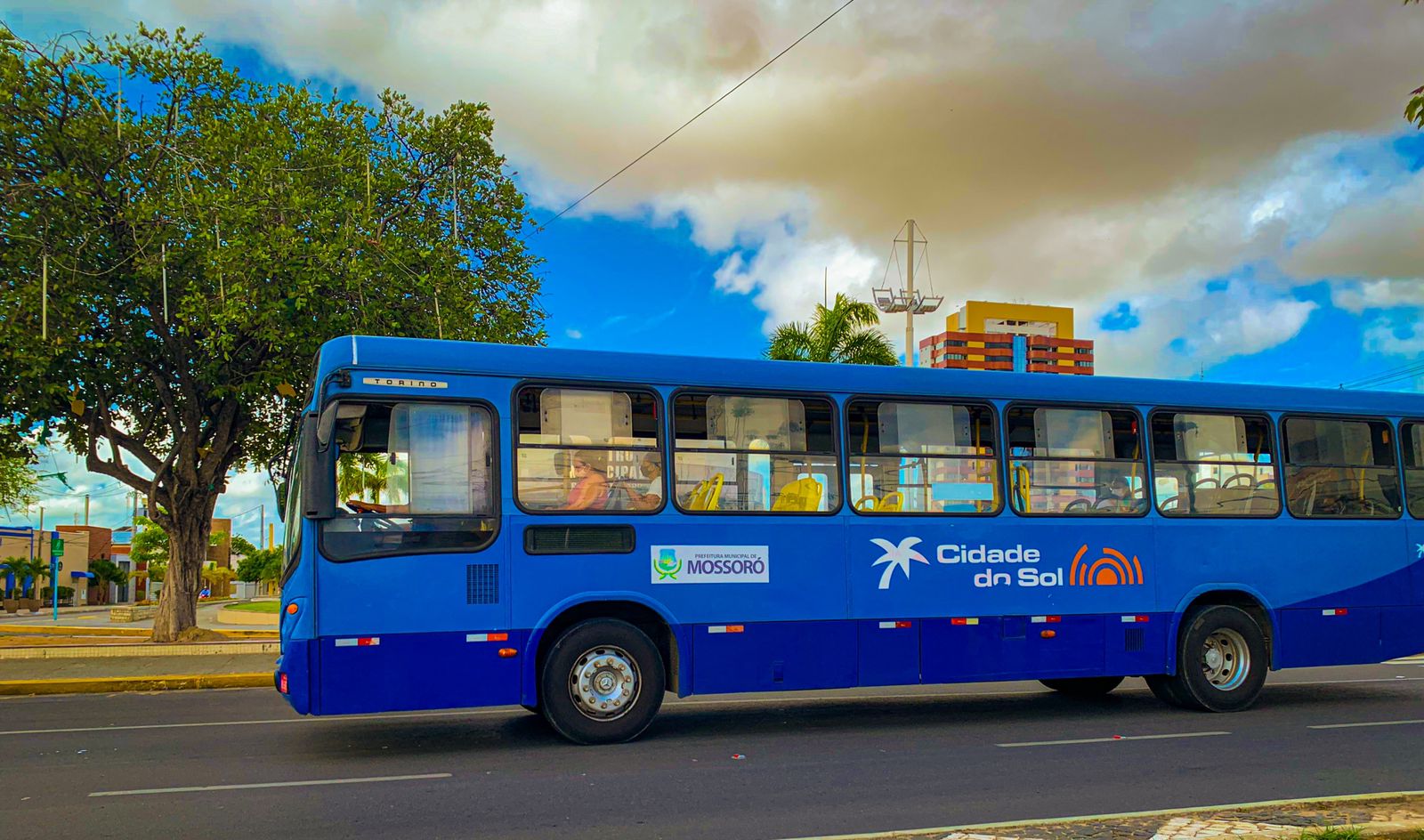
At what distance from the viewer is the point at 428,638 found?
8984mm

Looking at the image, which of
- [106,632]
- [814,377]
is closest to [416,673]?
[814,377]

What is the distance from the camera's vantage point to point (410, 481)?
9.12 m

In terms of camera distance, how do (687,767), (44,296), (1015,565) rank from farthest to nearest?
1. (44,296)
2. (1015,565)
3. (687,767)

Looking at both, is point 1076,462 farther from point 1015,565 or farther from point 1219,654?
point 1219,654

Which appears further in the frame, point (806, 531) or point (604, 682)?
point (806, 531)

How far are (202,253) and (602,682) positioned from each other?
11152mm

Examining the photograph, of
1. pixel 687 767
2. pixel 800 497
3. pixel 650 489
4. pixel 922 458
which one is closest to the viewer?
pixel 687 767

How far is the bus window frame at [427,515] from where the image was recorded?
29.1ft

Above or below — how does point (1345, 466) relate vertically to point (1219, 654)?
above

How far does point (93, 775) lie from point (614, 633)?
4059mm

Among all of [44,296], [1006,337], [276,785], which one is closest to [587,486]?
[276,785]

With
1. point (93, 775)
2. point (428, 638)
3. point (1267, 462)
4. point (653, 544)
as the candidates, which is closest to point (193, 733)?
point (93, 775)

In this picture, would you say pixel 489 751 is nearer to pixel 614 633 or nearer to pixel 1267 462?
pixel 614 633

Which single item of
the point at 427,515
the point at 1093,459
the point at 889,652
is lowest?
the point at 889,652
